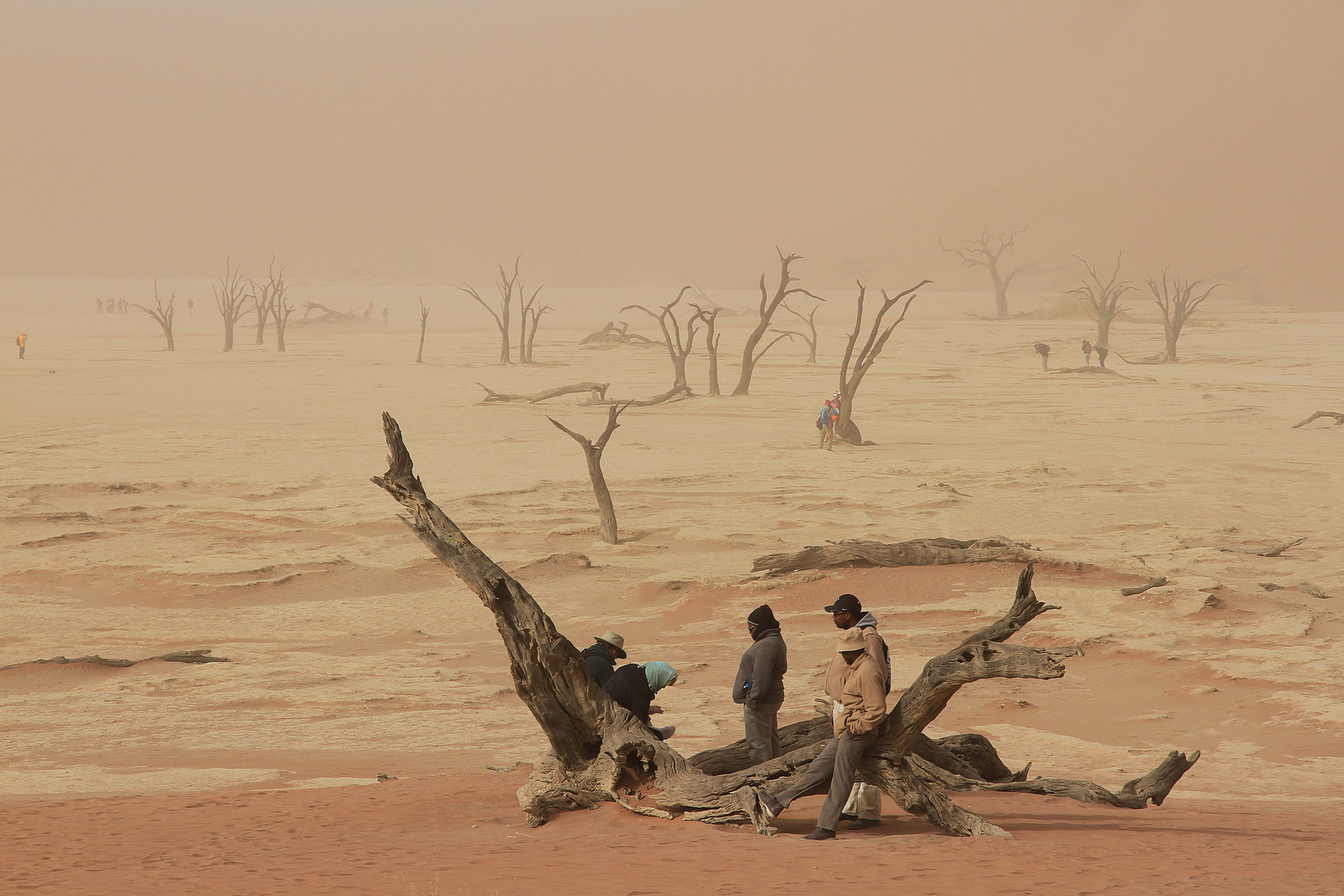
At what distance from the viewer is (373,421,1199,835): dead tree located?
6.13 meters

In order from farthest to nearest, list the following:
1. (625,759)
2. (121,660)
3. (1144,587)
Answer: (1144,587)
(121,660)
(625,759)

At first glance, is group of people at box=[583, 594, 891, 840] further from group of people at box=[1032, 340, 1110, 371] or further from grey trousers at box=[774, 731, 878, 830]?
group of people at box=[1032, 340, 1110, 371]

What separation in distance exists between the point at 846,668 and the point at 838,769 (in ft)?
1.70

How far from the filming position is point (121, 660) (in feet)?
33.7

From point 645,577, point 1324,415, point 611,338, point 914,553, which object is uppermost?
point 611,338

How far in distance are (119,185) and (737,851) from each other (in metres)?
147

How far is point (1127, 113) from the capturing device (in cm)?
11275

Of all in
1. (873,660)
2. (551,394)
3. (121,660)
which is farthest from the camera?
(551,394)

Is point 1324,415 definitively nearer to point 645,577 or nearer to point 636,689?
point 645,577

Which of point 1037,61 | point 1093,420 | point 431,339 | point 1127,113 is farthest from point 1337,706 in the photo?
point 1037,61

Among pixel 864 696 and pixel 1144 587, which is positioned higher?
pixel 864 696

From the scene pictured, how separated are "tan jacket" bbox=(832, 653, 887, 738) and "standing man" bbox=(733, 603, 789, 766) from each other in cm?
69

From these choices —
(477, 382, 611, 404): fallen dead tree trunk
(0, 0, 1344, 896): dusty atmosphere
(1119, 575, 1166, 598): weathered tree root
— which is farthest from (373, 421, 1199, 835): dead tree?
(477, 382, 611, 404): fallen dead tree trunk

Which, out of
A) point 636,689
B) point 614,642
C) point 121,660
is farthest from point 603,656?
point 121,660
